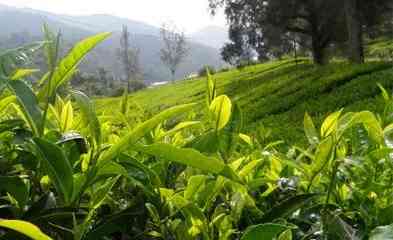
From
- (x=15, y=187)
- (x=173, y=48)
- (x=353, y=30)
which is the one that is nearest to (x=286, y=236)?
(x=15, y=187)

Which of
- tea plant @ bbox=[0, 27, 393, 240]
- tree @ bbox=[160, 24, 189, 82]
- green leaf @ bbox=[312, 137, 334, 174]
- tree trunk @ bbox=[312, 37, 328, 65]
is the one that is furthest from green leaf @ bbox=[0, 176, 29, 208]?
tree @ bbox=[160, 24, 189, 82]

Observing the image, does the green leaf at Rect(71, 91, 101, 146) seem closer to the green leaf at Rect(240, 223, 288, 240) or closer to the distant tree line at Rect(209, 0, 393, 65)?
the green leaf at Rect(240, 223, 288, 240)

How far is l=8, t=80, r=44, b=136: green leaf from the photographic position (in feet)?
2.80

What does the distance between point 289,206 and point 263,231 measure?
0.57 feet

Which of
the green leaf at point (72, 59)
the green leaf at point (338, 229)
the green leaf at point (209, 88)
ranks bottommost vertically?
the green leaf at point (338, 229)

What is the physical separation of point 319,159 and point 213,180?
6.7 inches

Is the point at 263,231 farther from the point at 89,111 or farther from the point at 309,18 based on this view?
the point at 309,18

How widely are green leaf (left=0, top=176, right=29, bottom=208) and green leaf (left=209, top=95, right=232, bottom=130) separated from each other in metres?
0.30

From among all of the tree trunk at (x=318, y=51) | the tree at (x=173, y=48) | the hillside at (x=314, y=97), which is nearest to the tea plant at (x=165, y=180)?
the hillside at (x=314, y=97)

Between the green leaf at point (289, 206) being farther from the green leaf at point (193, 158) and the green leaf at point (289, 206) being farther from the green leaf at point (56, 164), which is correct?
the green leaf at point (56, 164)

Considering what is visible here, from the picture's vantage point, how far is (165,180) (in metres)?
0.97

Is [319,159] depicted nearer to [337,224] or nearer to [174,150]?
[337,224]

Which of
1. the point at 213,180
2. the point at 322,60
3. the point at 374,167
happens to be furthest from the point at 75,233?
the point at 322,60

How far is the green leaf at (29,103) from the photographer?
854 mm
